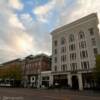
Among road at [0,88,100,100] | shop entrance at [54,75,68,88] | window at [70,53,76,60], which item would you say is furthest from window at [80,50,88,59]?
road at [0,88,100,100]

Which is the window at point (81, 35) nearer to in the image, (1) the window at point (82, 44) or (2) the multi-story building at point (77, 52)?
(2) the multi-story building at point (77, 52)

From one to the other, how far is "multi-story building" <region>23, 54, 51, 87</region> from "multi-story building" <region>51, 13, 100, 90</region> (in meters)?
8.72

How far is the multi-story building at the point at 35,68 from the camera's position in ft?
203

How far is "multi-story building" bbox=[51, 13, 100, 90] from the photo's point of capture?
44.1 meters

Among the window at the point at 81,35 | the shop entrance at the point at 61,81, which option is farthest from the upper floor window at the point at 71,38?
the shop entrance at the point at 61,81

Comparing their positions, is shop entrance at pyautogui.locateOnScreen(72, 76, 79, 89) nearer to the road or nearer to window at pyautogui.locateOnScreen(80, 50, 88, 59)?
window at pyautogui.locateOnScreen(80, 50, 88, 59)

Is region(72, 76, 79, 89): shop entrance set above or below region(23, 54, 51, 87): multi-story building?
below

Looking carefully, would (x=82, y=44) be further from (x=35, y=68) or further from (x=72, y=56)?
(x=35, y=68)

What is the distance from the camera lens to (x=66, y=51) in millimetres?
52500

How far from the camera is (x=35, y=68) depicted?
64.4 metres

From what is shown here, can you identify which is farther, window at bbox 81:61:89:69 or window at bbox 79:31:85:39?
window at bbox 79:31:85:39

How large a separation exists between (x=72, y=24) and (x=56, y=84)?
988 inches

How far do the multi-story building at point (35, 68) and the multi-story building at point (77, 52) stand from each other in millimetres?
8717

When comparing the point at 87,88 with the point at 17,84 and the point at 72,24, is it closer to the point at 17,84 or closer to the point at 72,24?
the point at 72,24
